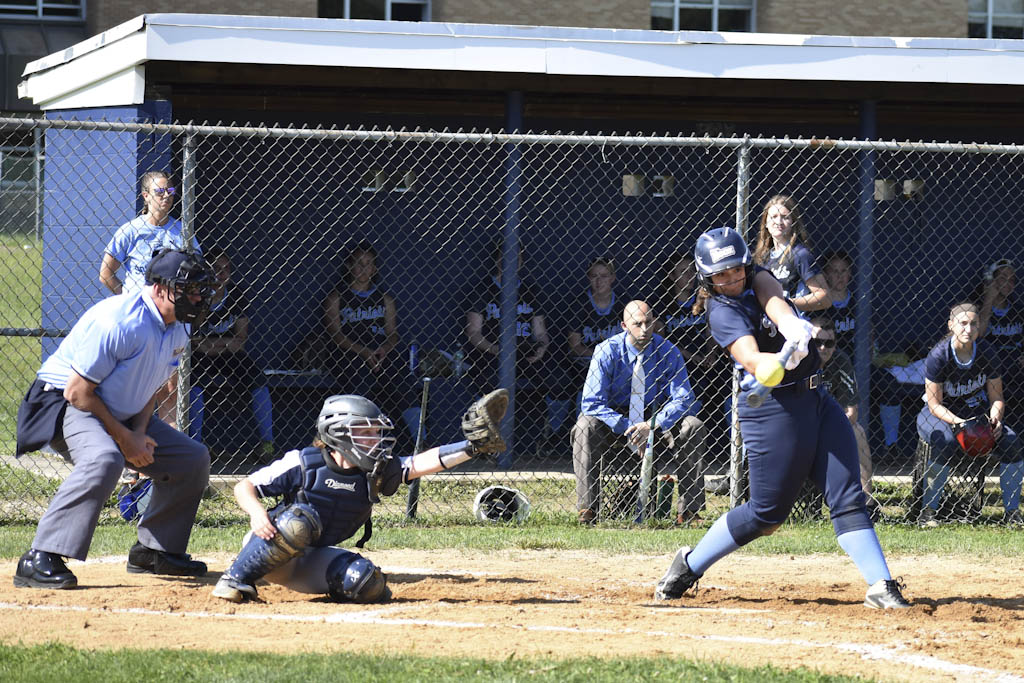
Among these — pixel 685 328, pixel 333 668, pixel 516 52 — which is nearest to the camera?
pixel 333 668

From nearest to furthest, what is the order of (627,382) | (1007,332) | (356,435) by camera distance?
(356,435), (627,382), (1007,332)

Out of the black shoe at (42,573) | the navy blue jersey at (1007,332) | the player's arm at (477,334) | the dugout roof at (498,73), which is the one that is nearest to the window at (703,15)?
the dugout roof at (498,73)

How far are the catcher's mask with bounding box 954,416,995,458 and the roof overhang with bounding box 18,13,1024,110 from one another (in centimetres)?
303

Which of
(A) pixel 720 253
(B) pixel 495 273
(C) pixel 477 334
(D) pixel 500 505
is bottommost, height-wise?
(D) pixel 500 505

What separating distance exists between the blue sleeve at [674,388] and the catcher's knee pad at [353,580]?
2.98 meters

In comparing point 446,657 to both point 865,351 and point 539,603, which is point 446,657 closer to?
point 539,603

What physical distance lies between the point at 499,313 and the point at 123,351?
4866mm

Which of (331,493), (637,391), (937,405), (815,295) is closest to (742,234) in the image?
(815,295)

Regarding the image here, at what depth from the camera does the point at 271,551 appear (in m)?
5.66

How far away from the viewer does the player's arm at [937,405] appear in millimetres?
8461

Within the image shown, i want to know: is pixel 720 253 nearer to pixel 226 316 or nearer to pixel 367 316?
pixel 367 316

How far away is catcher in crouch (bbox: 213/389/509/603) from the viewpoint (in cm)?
567

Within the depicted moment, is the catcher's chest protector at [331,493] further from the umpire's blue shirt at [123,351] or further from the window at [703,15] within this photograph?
the window at [703,15]

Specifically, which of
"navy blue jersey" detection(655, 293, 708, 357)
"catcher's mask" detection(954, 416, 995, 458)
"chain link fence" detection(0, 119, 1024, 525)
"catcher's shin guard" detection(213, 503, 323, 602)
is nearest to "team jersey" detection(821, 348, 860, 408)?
"catcher's mask" detection(954, 416, 995, 458)
